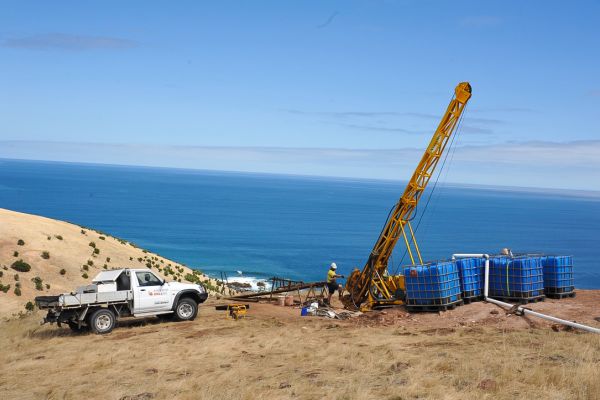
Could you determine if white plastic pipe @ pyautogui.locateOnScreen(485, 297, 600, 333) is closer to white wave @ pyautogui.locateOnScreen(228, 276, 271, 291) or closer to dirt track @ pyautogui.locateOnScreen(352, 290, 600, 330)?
dirt track @ pyautogui.locateOnScreen(352, 290, 600, 330)

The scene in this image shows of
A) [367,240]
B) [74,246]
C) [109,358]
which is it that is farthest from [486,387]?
[367,240]

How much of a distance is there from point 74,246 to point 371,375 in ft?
132

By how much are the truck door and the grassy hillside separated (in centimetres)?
1673

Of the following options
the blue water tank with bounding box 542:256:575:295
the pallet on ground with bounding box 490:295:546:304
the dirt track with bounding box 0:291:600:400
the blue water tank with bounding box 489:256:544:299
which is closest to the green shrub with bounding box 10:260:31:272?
the dirt track with bounding box 0:291:600:400

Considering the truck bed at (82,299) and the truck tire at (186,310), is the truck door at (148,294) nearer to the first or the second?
the truck bed at (82,299)

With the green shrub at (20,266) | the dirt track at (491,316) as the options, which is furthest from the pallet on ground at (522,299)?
the green shrub at (20,266)

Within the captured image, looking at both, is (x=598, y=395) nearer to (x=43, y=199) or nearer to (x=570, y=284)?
(x=570, y=284)

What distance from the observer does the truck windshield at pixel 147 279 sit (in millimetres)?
19819

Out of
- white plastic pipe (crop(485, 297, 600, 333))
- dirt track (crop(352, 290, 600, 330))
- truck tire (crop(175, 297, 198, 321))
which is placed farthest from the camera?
truck tire (crop(175, 297, 198, 321))

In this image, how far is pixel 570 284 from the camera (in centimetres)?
2178

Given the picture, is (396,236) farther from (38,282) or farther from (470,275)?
(38,282)

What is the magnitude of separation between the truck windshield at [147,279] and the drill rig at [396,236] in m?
8.41

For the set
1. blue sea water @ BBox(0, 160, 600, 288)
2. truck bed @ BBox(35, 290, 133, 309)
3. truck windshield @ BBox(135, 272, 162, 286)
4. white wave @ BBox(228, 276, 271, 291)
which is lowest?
white wave @ BBox(228, 276, 271, 291)

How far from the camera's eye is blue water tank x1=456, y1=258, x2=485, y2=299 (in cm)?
2084
